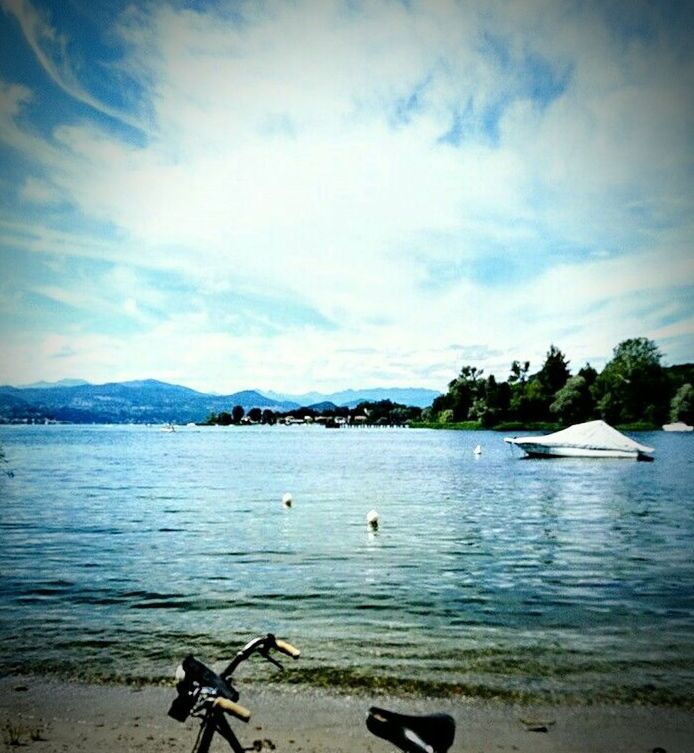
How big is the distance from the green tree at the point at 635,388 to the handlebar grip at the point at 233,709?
196 metres

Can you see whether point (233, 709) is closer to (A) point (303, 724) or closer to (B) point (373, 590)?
(A) point (303, 724)

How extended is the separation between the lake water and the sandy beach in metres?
0.81

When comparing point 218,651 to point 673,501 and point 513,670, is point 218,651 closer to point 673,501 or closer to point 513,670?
point 513,670

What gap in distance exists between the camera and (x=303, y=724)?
10.5 meters

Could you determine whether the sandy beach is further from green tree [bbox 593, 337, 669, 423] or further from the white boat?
green tree [bbox 593, 337, 669, 423]

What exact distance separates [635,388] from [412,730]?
203 meters

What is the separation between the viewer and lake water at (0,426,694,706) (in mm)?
13398

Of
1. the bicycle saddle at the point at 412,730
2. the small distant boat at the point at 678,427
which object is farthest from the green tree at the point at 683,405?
the bicycle saddle at the point at 412,730

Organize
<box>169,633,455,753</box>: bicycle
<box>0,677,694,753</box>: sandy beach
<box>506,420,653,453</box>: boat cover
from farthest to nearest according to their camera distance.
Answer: <box>506,420,653,453</box>: boat cover
<box>0,677,694,753</box>: sandy beach
<box>169,633,455,753</box>: bicycle

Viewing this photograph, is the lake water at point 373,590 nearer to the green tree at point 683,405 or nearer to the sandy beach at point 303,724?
the sandy beach at point 303,724

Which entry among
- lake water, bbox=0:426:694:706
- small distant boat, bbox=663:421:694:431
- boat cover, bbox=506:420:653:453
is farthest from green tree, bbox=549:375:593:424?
lake water, bbox=0:426:694:706

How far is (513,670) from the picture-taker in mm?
13188

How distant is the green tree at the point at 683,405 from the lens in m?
182

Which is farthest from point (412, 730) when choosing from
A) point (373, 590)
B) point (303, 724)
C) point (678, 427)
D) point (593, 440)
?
point (678, 427)
